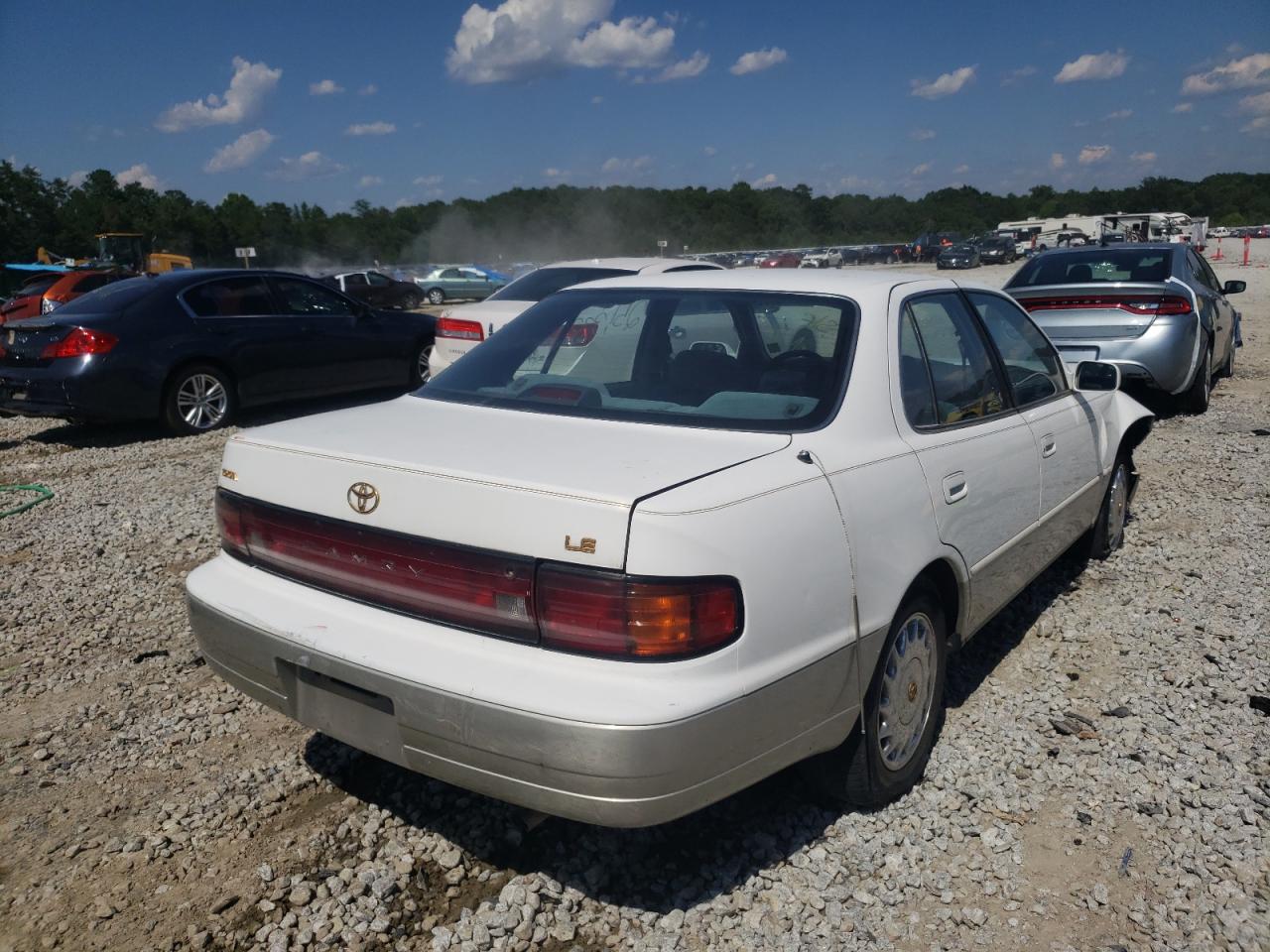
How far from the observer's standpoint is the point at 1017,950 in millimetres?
2492

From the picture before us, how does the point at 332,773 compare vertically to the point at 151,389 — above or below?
below

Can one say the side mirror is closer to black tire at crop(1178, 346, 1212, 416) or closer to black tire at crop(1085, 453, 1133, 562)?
black tire at crop(1085, 453, 1133, 562)

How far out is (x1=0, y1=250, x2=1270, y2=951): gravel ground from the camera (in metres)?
2.59

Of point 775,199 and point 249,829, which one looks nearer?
point 249,829

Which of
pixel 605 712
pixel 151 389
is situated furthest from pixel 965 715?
pixel 151 389

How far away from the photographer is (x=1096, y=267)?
32.2ft

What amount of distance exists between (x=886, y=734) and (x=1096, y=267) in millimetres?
8278

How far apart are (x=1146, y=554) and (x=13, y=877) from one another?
17.4 feet

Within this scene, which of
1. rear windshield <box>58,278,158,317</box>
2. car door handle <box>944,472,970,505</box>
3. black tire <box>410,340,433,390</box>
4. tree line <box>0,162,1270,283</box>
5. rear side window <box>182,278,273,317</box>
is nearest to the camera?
car door handle <box>944,472,970,505</box>

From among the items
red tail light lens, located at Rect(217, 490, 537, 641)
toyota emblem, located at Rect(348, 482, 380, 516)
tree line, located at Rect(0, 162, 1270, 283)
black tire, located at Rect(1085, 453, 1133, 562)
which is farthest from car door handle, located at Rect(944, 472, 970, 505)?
tree line, located at Rect(0, 162, 1270, 283)

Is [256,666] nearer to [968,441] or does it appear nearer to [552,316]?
[552,316]

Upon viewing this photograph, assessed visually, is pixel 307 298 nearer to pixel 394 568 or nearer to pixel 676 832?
pixel 394 568

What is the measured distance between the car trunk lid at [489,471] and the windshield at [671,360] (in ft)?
0.57

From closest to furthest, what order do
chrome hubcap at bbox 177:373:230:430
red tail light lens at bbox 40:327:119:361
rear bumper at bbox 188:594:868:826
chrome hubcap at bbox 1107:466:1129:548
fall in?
rear bumper at bbox 188:594:868:826, chrome hubcap at bbox 1107:466:1129:548, red tail light lens at bbox 40:327:119:361, chrome hubcap at bbox 177:373:230:430
